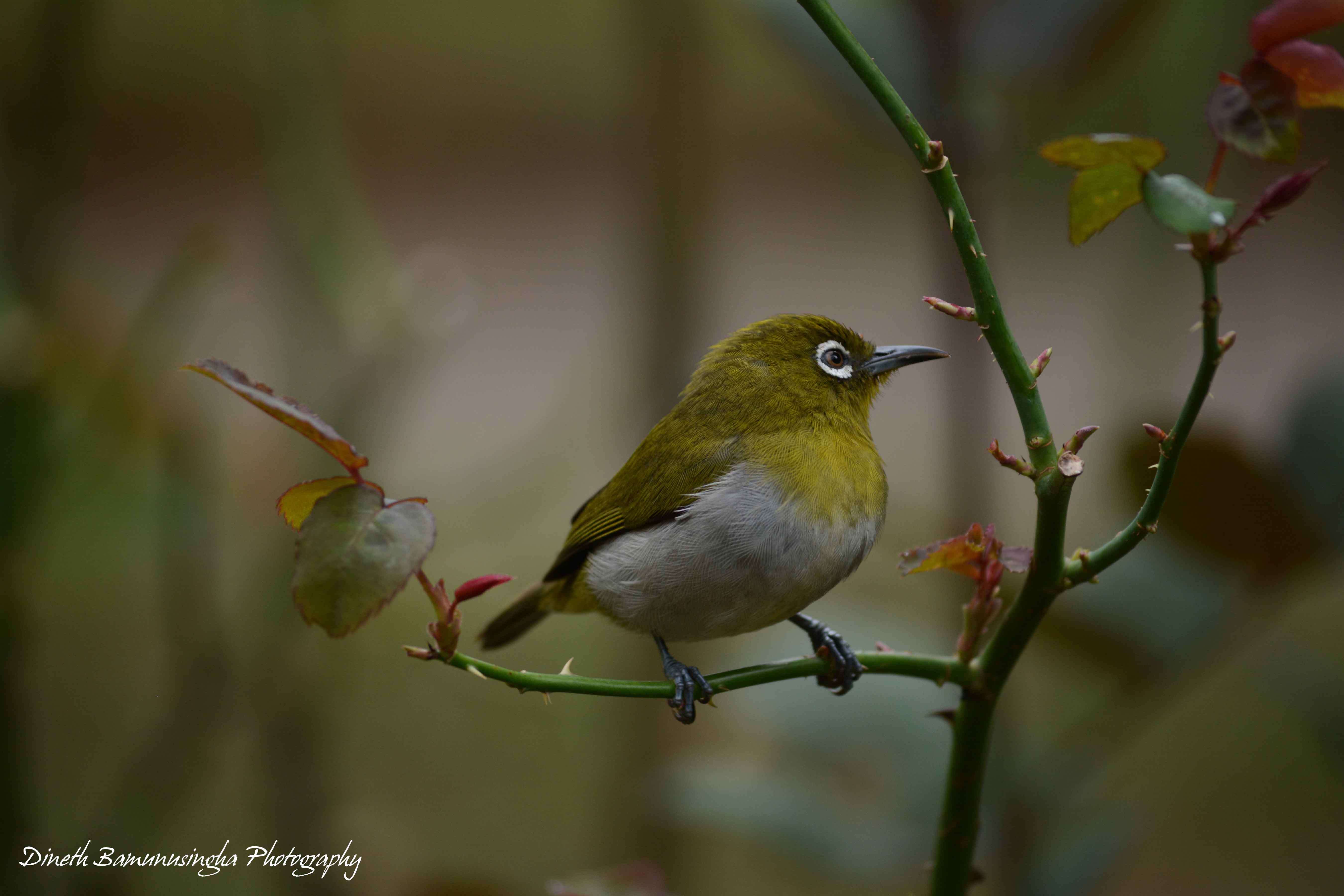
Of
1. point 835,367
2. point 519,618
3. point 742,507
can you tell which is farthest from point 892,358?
point 519,618

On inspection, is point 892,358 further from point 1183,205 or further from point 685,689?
point 1183,205

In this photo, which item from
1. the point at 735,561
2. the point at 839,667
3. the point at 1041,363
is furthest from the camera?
the point at 735,561

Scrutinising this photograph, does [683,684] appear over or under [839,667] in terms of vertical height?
under

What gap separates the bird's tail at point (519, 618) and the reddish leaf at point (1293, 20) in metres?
1.64

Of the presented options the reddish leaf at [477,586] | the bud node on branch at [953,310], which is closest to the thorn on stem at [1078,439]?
the bud node on branch at [953,310]

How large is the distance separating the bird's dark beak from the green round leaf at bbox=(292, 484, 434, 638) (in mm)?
1372

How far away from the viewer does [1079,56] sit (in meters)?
1.67

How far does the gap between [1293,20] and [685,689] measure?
1.35m

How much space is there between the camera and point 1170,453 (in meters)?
0.78

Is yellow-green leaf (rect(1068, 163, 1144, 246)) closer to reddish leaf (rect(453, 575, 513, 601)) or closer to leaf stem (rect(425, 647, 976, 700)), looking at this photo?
leaf stem (rect(425, 647, 976, 700))

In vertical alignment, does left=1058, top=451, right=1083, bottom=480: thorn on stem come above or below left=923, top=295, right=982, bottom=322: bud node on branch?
below

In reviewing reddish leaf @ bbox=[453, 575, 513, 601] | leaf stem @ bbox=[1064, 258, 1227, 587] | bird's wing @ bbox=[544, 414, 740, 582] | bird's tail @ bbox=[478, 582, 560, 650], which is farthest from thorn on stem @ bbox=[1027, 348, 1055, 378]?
bird's tail @ bbox=[478, 582, 560, 650]

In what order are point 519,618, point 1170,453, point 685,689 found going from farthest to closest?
point 519,618, point 685,689, point 1170,453

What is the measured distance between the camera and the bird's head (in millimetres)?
1951
